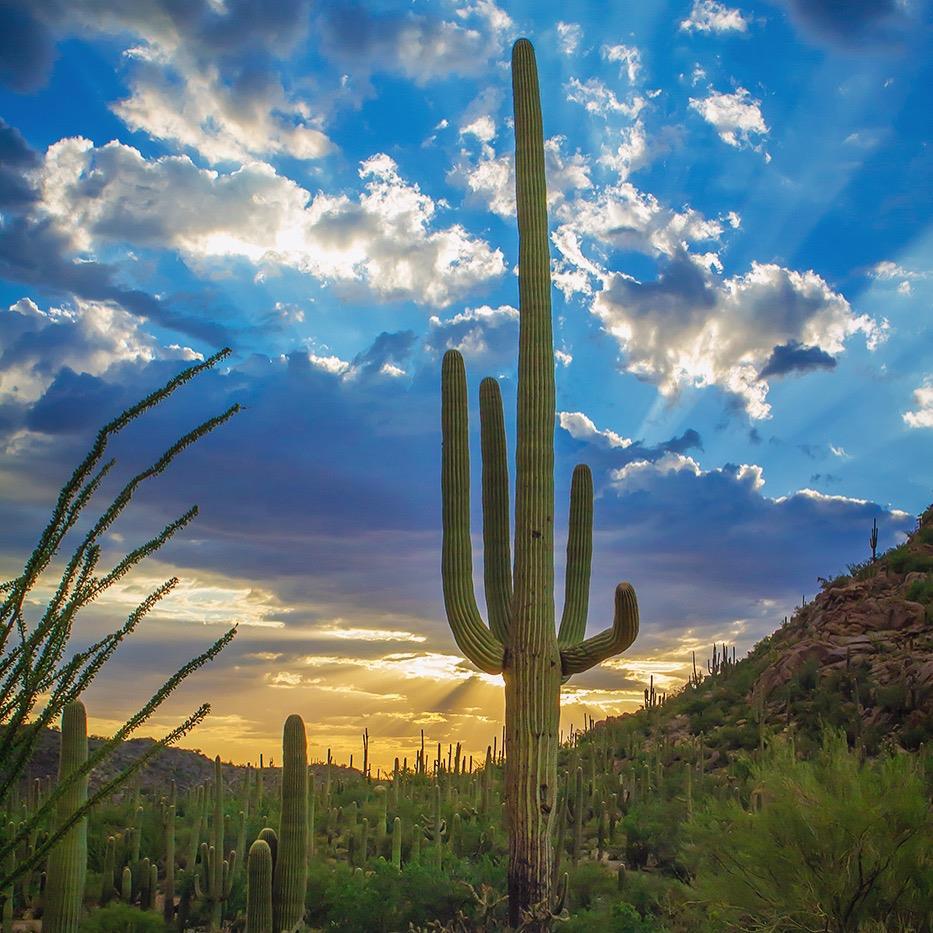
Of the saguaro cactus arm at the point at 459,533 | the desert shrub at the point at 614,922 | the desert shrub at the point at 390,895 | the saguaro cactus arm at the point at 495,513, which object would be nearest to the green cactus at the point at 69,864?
the desert shrub at the point at 390,895

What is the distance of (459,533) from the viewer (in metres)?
12.0

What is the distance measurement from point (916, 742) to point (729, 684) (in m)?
8.54

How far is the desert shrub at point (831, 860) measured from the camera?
32.1 feet

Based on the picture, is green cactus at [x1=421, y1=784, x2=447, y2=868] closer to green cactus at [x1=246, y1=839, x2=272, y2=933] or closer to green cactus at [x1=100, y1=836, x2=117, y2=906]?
green cactus at [x1=100, y1=836, x2=117, y2=906]

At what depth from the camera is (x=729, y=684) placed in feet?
94.0

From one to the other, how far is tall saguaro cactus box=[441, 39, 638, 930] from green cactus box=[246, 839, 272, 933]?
8.29ft

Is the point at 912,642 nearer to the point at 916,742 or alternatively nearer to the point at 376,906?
the point at 916,742

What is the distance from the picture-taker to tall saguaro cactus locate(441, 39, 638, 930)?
10.8m

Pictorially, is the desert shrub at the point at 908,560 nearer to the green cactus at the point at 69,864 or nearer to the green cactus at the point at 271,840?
the green cactus at the point at 271,840

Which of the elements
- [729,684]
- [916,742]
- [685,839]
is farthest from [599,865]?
[729,684]

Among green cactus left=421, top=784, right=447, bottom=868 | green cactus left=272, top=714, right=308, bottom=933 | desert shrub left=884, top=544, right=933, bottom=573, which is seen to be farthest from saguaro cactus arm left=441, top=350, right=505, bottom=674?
desert shrub left=884, top=544, right=933, bottom=573

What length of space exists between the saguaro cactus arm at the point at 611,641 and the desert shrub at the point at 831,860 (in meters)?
2.21

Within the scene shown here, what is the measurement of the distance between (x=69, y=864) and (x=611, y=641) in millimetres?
6155

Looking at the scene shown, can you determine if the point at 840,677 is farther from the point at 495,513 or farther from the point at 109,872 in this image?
the point at 109,872
